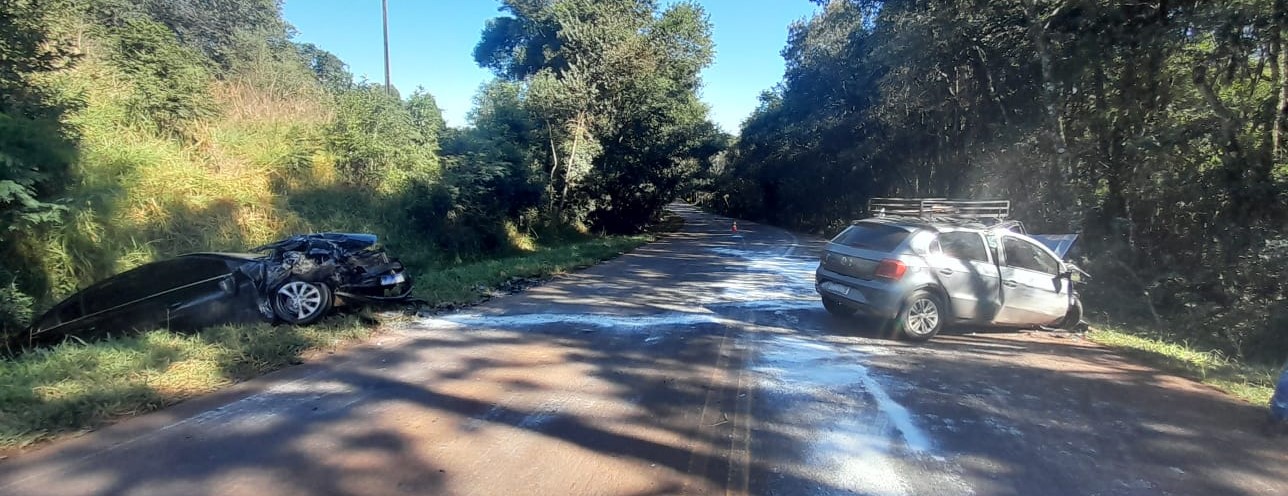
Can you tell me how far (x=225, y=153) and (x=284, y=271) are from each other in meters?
8.05

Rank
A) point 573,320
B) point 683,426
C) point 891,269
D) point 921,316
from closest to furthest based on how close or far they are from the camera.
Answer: point 683,426 < point 891,269 < point 921,316 < point 573,320

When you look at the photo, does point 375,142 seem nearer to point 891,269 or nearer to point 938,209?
point 938,209

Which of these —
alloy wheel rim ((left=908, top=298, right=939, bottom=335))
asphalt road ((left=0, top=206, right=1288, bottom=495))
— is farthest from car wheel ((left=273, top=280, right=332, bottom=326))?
alloy wheel rim ((left=908, top=298, right=939, bottom=335))

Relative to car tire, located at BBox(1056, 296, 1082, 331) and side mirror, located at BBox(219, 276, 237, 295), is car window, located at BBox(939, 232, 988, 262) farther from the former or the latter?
side mirror, located at BBox(219, 276, 237, 295)

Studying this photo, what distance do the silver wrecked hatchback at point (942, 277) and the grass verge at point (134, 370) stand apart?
601cm

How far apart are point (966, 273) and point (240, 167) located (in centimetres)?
1399

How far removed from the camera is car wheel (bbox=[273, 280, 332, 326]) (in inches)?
314

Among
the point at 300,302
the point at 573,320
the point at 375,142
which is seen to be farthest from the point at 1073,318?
the point at 375,142

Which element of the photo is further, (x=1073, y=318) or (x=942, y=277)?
(x=1073, y=318)

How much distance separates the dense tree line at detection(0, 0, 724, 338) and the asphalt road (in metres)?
6.33

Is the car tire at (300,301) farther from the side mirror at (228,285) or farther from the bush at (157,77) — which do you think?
the bush at (157,77)

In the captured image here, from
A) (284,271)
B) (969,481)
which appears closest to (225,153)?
(284,271)

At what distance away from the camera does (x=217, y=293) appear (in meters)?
7.67

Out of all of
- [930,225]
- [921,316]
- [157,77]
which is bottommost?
[921,316]
